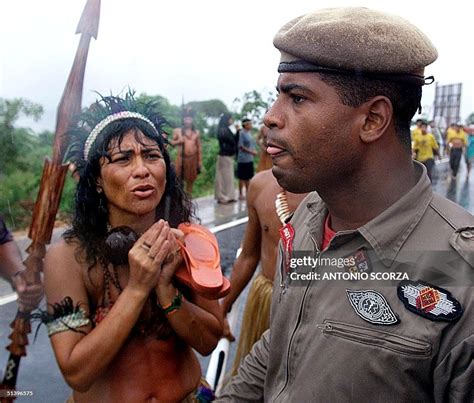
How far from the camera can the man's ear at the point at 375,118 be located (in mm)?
1210

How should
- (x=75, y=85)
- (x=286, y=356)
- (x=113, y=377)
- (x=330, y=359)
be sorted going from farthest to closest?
(x=113, y=377) → (x=75, y=85) → (x=286, y=356) → (x=330, y=359)

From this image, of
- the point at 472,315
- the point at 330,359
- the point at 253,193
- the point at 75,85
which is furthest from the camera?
the point at 253,193

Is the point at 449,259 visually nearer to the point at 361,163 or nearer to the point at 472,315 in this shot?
the point at 472,315

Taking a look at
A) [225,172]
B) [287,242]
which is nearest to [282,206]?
[287,242]

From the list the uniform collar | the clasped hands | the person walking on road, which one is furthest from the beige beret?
the person walking on road

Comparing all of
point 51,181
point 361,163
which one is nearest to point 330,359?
point 361,163

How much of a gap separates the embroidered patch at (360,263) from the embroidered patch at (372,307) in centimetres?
5

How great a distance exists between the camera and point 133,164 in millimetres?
1640

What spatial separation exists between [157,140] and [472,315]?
3.43 ft

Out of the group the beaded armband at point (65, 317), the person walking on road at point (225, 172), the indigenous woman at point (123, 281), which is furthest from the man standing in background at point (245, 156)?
the beaded armband at point (65, 317)

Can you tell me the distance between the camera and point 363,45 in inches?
46.1

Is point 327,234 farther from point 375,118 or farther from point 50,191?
point 50,191

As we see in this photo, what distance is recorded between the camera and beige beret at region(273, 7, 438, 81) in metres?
1.17

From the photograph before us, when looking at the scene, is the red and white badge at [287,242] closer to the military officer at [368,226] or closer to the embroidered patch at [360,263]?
the military officer at [368,226]
